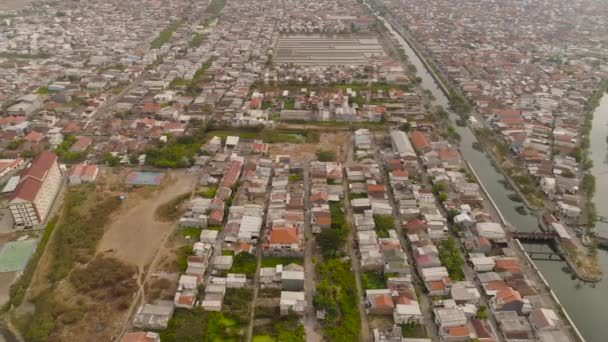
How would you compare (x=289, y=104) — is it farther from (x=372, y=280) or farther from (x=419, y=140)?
(x=372, y=280)

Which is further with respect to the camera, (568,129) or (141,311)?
(568,129)

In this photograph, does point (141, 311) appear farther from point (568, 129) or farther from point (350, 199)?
point (568, 129)

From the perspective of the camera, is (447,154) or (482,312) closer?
(482,312)

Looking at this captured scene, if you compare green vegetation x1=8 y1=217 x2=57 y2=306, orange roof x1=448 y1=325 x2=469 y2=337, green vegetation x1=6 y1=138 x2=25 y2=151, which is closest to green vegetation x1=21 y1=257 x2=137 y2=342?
green vegetation x1=8 y1=217 x2=57 y2=306

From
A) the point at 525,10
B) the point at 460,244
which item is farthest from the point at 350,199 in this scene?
the point at 525,10

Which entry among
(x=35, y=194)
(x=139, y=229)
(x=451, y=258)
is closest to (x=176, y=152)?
(x=139, y=229)

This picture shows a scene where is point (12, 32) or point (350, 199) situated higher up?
point (12, 32)
